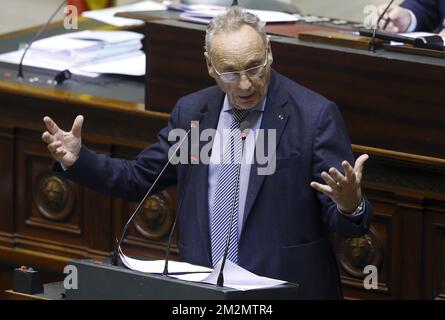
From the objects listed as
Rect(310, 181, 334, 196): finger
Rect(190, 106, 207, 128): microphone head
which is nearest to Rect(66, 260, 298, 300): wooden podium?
Rect(310, 181, 334, 196): finger

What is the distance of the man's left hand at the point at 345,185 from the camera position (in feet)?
11.1

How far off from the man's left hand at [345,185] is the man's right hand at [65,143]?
0.74 m

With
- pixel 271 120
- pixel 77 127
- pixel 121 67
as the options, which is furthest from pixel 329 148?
pixel 121 67

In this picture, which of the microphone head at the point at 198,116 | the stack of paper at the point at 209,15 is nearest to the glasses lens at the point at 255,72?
the microphone head at the point at 198,116

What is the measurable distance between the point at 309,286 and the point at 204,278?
22.6 inches

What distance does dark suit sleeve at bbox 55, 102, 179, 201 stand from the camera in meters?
3.89

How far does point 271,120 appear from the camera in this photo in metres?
3.78

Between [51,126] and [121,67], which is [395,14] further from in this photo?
[51,126]

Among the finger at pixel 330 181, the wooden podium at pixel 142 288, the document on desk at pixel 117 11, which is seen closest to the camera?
the wooden podium at pixel 142 288

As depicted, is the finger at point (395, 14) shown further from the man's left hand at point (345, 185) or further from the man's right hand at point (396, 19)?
the man's left hand at point (345, 185)

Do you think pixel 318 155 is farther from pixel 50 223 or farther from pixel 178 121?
pixel 50 223

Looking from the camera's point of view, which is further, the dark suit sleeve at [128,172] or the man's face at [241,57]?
the dark suit sleeve at [128,172]

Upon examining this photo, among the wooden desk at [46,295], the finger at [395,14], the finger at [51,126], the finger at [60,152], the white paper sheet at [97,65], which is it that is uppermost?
the finger at [395,14]

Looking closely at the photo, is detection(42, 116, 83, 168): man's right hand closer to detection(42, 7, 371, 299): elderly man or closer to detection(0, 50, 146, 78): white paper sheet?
detection(42, 7, 371, 299): elderly man
